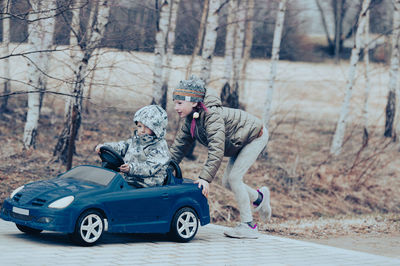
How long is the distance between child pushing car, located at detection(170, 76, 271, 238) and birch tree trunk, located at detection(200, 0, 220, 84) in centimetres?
644

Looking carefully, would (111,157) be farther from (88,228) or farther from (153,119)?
(88,228)

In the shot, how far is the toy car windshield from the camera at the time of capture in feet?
23.8

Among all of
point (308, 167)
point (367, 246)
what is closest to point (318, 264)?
point (367, 246)

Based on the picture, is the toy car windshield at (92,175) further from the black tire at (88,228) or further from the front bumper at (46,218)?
the front bumper at (46,218)

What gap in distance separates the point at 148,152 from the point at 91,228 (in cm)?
117

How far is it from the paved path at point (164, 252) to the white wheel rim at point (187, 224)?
0.44 ft

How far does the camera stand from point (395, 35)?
20.9 metres

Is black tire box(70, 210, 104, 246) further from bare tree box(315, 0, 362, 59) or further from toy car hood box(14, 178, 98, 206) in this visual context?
bare tree box(315, 0, 362, 59)

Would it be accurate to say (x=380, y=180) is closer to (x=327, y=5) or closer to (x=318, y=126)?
(x=318, y=126)

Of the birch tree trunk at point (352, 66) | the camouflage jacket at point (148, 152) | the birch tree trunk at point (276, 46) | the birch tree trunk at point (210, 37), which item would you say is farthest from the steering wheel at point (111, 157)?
the birch tree trunk at point (352, 66)

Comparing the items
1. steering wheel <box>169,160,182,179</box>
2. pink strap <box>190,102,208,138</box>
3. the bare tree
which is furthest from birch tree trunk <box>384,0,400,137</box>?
the bare tree

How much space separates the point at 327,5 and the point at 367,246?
39114mm

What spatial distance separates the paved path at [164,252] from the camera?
6302 mm

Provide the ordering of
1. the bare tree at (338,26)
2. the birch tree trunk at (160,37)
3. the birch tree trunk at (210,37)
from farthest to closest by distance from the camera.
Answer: the bare tree at (338,26), the birch tree trunk at (210,37), the birch tree trunk at (160,37)
